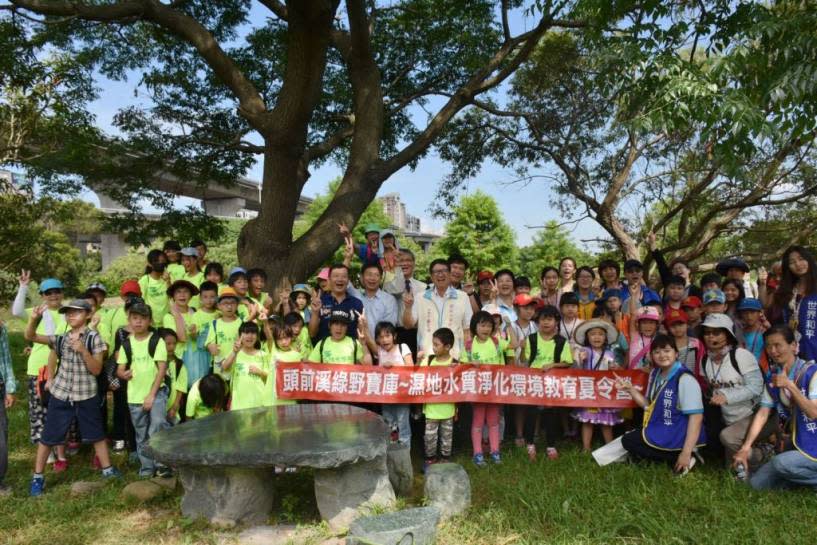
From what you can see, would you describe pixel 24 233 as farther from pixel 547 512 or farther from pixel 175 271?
pixel 547 512

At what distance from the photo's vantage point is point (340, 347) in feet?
18.6

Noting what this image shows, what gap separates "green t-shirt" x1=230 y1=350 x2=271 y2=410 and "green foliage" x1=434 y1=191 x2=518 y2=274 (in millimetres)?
31865

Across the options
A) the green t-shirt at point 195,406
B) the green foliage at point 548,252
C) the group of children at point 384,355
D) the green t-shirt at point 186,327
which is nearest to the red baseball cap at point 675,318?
the group of children at point 384,355

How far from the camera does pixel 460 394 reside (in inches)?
217

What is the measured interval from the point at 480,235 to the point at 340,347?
32895 mm

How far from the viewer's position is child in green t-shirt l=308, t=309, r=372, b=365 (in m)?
5.63

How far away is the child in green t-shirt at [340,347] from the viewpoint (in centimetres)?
563

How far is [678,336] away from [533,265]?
Result: 3876 centimetres

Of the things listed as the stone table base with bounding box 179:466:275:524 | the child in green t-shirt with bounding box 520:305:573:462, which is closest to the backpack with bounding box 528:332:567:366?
the child in green t-shirt with bounding box 520:305:573:462

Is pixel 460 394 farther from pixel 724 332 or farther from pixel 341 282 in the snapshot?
pixel 724 332

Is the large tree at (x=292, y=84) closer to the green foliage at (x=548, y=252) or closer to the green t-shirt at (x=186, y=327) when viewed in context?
the green t-shirt at (x=186, y=327)

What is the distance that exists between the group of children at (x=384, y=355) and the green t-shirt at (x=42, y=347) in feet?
0.05

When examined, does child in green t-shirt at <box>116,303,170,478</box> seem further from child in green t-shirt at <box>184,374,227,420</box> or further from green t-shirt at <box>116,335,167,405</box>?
child in green t-shirt at <box>184,374,227,420</box>

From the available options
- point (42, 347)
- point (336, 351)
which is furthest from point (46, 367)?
point (336, 351)
